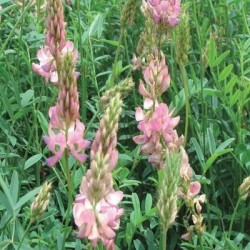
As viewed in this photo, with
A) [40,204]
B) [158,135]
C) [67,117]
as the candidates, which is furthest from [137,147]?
[67,117]

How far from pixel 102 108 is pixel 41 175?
2.27ft

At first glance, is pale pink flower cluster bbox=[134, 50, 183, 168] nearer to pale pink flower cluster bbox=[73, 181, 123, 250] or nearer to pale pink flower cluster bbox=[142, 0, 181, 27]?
pale pink flower cluster bbox=[142, 0, 181, 27]

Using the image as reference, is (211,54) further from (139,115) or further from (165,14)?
(139,115)

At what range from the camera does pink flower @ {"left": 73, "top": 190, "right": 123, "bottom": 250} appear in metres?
1.12

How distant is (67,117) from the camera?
4.02 ft

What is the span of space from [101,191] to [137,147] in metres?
1.00

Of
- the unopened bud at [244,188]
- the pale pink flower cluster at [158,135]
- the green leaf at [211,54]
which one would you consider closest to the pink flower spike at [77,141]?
the pale pink flower cluster at [158,135]

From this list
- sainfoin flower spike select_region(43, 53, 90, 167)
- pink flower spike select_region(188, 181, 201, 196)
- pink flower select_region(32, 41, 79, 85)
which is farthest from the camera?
pink flower select_region(32, 41, 79, 85)

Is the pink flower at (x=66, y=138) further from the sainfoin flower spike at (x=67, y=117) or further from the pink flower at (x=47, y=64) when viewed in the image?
the pink flower at (x=47, y=64)

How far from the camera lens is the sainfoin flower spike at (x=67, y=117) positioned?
1218 millimetres

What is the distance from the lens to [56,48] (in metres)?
1.54

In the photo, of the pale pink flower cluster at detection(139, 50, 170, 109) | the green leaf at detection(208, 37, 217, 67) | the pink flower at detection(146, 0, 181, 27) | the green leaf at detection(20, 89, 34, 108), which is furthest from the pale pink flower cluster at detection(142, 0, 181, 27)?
the green leaf at detection(20, 89, 34, 108)

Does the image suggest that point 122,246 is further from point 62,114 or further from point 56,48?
point 62,114

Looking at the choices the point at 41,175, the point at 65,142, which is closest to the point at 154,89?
the point at 65,142
